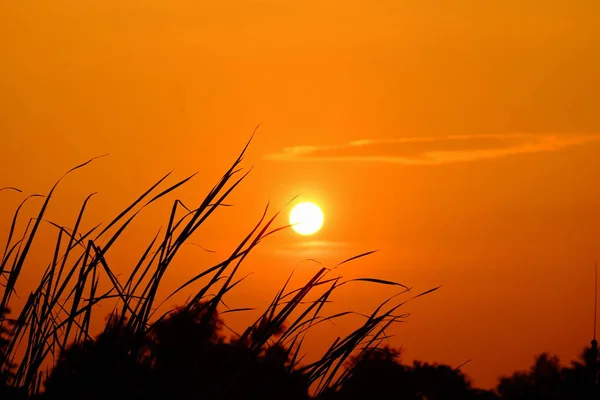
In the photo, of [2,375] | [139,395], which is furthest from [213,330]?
[2,375]

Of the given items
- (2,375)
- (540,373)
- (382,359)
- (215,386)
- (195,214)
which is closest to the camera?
(2,375)

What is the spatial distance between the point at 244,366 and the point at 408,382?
642 mm

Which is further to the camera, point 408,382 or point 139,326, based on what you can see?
point 408,382

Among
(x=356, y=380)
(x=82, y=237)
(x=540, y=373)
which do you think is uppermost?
(x=540, y=373)

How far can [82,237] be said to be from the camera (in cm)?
275

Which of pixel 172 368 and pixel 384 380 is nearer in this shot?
pixel 172 368

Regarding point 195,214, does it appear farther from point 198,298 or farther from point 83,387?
point 83,387

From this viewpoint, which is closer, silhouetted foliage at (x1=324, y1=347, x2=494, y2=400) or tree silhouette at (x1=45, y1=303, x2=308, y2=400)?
tree silhouette at (x1=45, y1=303, x2=308, y2=400)

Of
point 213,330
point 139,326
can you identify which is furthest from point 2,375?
point 213,330

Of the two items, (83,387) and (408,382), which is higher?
(408,382)

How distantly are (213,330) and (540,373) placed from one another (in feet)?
32.9

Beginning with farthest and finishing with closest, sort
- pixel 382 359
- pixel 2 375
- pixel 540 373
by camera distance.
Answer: pixel 540 373 → pixel 382 359 → pixel 2 375

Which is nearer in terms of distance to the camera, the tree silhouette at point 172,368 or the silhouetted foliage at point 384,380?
the tree silhouette at point 172,368

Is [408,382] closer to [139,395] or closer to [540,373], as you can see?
[139,395]
